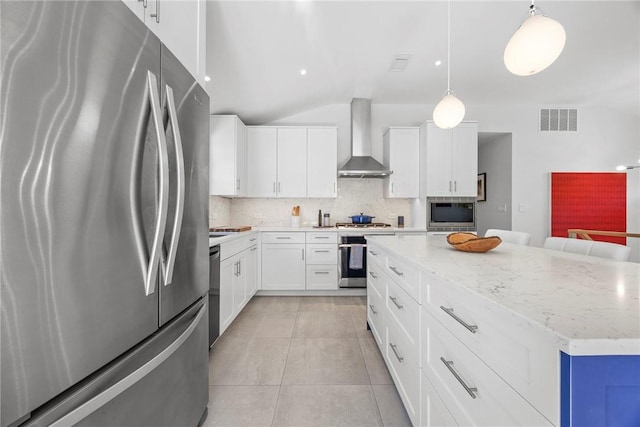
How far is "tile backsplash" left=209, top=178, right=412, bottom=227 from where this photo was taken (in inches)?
174

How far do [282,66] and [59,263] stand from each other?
2.89m

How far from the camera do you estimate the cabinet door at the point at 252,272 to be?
10.8 ft

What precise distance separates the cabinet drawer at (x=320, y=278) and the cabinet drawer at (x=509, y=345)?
2.86 meters

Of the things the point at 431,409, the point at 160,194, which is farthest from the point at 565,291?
the point at 160,194

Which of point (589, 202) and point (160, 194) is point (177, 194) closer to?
point (160, 194)

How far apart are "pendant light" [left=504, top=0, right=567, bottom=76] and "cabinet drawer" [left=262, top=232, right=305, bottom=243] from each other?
2.96 metres

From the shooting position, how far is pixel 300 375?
1.92 metres

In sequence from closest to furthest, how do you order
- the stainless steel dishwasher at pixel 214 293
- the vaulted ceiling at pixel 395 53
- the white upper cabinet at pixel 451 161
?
1. the stainless steel dishwasher at pixel 214 293
2. the vaulted ceiling at pixel 395 53
3. the white upper cabinet at pixel 451 161

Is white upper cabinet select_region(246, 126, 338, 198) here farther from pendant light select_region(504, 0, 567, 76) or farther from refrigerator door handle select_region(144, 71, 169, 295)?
refrigerator door handle select_region(144, 71, 169, 295)

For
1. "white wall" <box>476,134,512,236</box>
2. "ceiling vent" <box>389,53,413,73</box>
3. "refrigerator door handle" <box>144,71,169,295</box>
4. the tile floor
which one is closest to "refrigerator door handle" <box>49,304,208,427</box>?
"refrigerator door handle" <box>144,71,169,295</box>

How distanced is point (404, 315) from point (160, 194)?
1324mm

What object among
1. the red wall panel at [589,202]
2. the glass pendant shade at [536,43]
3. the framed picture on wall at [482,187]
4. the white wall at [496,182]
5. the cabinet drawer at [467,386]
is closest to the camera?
the cabinet drawer at [467,386]

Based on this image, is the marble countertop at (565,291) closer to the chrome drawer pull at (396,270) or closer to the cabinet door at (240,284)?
the chrome drawer pull at (396,270)

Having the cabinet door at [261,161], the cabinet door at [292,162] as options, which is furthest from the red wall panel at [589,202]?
the cabinet door at [261,161]
